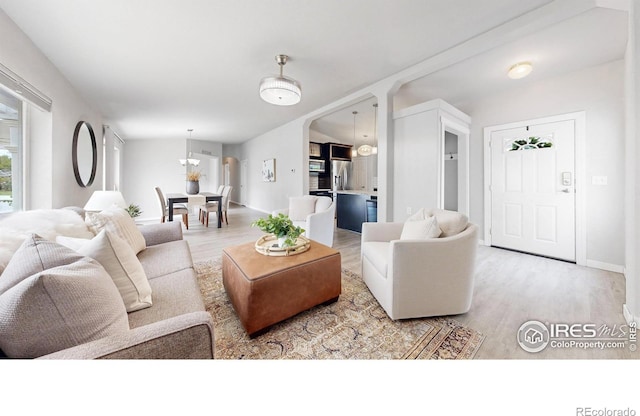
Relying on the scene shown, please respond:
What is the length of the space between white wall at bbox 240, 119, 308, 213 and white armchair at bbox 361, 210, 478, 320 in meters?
3.98

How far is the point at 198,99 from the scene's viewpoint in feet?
13.2

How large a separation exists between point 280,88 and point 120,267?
2046 millimetres

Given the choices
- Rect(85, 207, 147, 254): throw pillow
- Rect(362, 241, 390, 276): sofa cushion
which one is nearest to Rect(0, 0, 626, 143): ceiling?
Rect(85, 207, 147, 254): throw pillow

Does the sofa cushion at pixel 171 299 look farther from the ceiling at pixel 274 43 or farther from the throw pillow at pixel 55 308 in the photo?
the ceiling at pixel 274 43

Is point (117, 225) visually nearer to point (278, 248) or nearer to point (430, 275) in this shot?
point (278, 248)

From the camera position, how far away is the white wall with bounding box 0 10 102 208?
194cm

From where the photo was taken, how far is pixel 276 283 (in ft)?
4.97

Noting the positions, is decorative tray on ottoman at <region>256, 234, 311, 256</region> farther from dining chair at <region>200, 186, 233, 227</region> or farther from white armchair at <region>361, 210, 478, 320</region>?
dining chair at <region>200, 186, 233, 227</region>

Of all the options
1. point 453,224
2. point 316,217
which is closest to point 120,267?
point 453,224

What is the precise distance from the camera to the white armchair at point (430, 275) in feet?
5.28

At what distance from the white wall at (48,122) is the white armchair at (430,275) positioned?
3.27 m

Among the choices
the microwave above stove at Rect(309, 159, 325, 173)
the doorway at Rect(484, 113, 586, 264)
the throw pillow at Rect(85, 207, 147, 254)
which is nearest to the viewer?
the throw pillow at Rect(85, 207, 147, 254)

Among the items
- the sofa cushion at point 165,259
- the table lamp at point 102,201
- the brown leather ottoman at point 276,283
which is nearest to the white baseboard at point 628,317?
the brown leather ottoman at point 276,283
